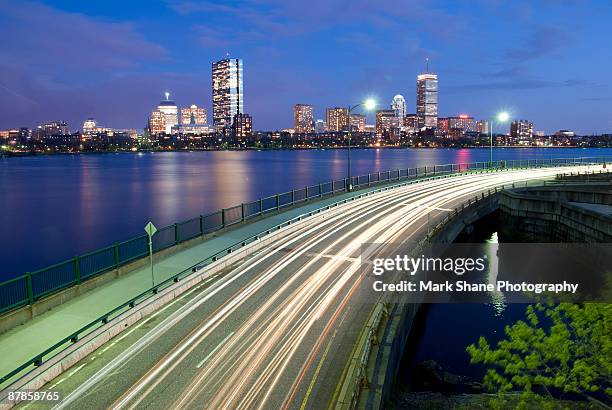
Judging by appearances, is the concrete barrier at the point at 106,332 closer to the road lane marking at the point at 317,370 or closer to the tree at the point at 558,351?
the road lane marking at the point at 317,370

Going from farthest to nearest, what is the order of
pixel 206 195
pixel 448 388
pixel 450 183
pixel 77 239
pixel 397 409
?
pixel 206 195 < pixel 450 183 < pixel 77 239 < pixel 448 388 < pixel 397 409

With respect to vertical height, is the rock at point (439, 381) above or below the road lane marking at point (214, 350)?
below

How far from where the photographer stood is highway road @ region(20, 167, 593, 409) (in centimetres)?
1218

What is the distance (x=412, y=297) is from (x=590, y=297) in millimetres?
16736

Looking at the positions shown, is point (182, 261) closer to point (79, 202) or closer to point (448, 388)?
point (448, 388)

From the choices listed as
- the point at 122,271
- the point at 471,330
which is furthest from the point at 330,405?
the point at 471,330

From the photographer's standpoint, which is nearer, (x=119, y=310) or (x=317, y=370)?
(x=317, y=370)

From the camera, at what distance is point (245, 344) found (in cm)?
1487

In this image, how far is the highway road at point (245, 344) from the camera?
40.0 feet

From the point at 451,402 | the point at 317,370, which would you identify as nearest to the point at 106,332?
the point at 317,370

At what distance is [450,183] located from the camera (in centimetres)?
5922

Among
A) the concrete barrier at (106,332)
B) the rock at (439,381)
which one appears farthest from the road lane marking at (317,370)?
the concrete barrier at (106,332)

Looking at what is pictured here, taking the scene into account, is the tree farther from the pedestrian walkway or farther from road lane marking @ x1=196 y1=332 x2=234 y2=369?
the pedestrian walkway

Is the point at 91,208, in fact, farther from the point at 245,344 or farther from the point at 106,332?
the point at 245,344
